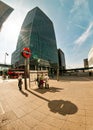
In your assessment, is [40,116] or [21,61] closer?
[40,116]

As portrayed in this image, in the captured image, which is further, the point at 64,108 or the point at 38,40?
the point at 38,40

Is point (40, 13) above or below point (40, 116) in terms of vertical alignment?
above

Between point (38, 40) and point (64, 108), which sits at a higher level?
point (38, 40)

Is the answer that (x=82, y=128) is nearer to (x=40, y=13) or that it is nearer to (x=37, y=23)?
(x=37, y=23)

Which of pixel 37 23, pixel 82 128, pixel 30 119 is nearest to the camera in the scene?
pixel 82 128

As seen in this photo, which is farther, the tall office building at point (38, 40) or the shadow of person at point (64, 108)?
the tall office building at point (38, 40)

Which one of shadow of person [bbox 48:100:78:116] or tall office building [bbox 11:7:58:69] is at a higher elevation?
tall office building [bbox 11:7:58:69]

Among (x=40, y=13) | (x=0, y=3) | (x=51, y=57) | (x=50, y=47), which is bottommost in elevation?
(x=0, y=3)

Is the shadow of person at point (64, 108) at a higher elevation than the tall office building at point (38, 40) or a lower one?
lower

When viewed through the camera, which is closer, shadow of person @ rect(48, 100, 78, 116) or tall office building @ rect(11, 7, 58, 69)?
shadow of person @ rect(48, 100, 78, 116)

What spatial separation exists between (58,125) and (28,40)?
69.2 metres

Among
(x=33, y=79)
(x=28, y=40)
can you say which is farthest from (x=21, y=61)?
(x=33, y=79)

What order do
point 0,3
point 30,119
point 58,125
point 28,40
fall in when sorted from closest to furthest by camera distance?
point 58,125
point 30,119
point 0,3
point 28,40

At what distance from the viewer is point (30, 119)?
462 centimetres
